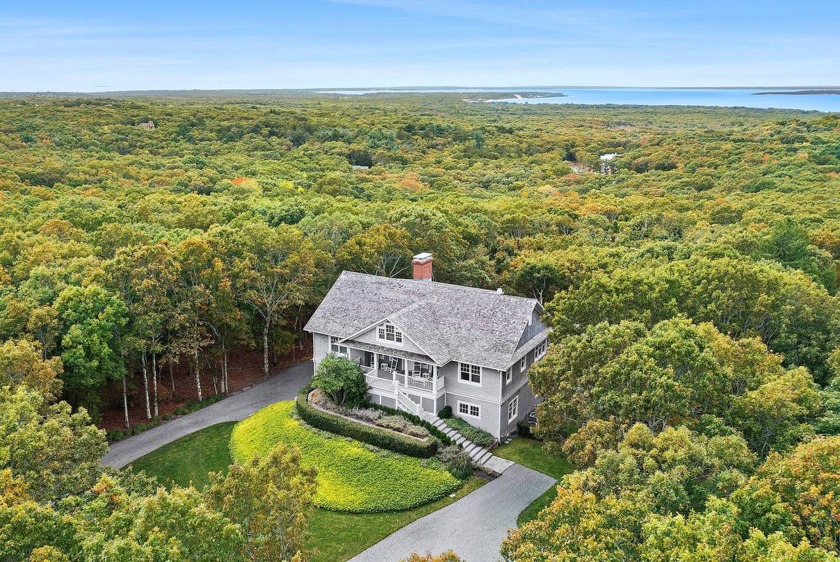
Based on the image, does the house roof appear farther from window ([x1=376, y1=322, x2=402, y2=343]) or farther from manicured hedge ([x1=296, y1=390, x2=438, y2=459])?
manicured hedge ([x1=296, y1=390, x2=438, y2=459])

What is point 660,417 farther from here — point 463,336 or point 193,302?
point 193,302

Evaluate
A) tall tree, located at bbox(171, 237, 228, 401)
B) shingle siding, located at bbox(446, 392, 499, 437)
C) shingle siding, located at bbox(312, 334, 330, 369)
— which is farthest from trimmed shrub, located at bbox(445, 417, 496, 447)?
tall tree, located at bbox(171, 237, 228, 401)

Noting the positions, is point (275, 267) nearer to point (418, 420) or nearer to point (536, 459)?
point (418, 420)

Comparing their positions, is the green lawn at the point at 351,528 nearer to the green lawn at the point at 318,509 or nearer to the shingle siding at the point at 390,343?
the green lawn at the point at 318,509

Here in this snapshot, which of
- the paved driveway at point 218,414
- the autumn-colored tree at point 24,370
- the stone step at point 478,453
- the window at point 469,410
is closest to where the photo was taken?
the autumn-colored tree at point 24,370

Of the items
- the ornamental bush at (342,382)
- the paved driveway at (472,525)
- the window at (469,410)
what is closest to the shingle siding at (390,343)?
the ornamental bush at (342,382)

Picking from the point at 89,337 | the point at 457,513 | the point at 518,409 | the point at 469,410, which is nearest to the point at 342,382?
the point at 469,410
